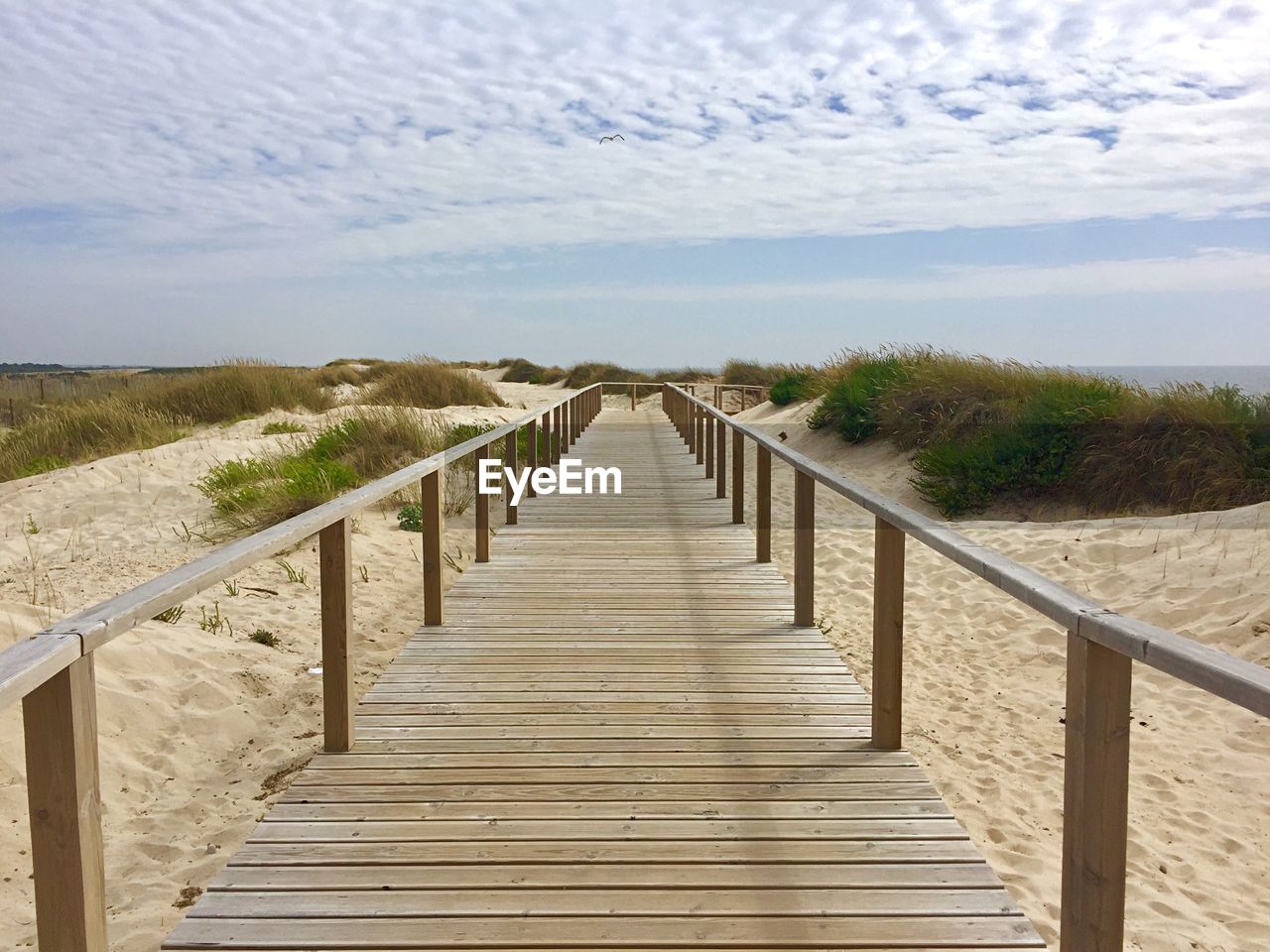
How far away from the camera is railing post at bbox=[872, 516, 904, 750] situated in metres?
3.26

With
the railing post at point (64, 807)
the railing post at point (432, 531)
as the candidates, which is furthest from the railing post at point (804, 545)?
the railing post at point (64, 807)

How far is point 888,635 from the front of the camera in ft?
10.8

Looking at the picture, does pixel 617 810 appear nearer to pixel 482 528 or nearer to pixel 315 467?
pixel 482 528

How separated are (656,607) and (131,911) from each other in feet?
9.76

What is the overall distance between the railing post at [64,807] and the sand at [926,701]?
956 millimetres

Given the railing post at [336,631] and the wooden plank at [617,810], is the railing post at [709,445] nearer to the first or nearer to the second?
the railing post at [336,631]

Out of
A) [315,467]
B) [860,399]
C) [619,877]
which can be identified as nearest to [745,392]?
[860,399]

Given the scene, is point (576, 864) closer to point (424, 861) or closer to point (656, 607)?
point (424, 861)

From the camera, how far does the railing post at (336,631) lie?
3.18 m

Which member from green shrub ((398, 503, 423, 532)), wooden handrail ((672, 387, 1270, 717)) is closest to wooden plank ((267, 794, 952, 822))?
wooden handrail ((672, 387, 1270, 717))

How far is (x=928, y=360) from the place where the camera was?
14453 mm

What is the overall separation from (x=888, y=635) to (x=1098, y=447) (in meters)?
7.52

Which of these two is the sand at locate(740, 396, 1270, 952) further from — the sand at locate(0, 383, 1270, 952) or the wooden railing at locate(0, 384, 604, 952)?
the wooden railing at locate(0, 384, 604, 952)

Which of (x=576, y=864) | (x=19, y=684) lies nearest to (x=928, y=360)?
(x=576, y=864)
